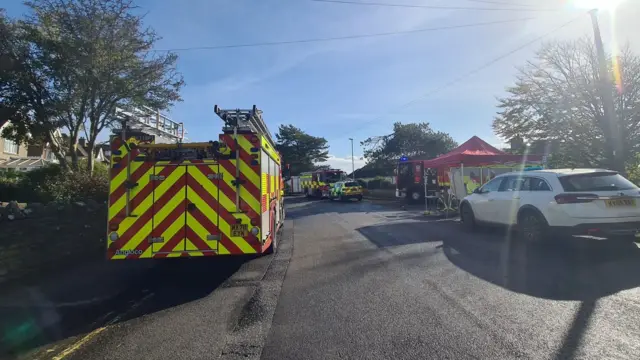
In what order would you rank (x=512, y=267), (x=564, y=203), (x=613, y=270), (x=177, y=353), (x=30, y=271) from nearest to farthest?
(x=177, y=353) → (x=613, y=270) → (x=512, y=267) → (x=30, y=271) → (x=564, y=203)

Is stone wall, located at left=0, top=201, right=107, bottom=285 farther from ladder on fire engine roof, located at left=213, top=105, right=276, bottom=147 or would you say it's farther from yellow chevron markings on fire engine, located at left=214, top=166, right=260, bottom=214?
ladder on fire engine roof, located at left=213, top=105, right=276, bottom=147

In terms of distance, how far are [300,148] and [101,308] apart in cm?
5803

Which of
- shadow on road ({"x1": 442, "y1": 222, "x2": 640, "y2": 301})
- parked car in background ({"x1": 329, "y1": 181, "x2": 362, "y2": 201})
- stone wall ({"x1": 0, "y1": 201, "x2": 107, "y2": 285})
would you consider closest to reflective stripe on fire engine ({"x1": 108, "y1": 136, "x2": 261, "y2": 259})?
stone wall ({"x1": 0, "y1": 201, "x2": 107, "y2": 285})

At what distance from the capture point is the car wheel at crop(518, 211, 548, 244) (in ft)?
27.6

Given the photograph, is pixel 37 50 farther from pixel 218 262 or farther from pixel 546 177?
pixel 546 177

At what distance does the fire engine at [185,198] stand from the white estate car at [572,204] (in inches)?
224

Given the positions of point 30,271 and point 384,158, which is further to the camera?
point 384,158

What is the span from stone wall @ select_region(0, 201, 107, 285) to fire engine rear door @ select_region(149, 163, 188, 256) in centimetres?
235

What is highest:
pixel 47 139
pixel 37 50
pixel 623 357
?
pixel 37 50

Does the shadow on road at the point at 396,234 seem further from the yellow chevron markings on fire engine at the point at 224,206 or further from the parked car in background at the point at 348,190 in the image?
the parked car in background at the point at 348,190

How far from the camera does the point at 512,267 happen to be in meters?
6.77

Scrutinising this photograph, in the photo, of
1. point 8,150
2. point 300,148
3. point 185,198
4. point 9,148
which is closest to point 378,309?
point 185,198

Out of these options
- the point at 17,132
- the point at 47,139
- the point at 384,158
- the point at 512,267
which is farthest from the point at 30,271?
the point at 384,158

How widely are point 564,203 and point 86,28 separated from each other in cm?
1613
